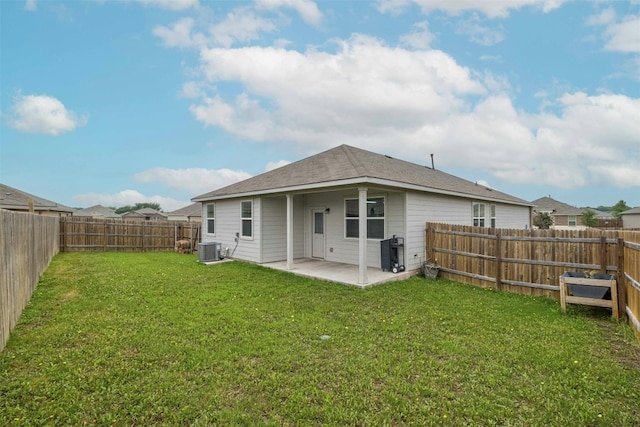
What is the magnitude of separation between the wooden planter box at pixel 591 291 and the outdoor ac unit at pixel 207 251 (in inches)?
421

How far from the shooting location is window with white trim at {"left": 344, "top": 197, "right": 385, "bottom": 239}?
9492mm

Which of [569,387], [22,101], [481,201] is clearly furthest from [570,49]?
[22,101]

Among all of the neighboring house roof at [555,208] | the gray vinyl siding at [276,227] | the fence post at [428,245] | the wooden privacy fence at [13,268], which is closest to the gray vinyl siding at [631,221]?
the neighboring house roof at [555,208]

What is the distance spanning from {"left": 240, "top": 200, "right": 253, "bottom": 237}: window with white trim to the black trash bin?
16.8 feet

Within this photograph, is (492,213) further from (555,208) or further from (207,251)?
(555,208)

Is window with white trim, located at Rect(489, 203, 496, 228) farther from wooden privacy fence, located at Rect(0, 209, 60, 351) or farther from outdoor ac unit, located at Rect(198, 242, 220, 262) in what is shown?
wooden privacy fence, located at Rect(0, 209, 60, 351)

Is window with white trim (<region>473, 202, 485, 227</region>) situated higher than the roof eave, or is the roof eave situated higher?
the roof eave

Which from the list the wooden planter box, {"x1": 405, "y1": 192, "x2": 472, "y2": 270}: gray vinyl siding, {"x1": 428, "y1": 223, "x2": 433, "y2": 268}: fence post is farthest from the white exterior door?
the wooden planter box

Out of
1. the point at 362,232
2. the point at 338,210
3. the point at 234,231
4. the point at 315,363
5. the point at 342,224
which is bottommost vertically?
the point at 315,363

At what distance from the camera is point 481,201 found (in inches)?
497

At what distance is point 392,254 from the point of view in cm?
896

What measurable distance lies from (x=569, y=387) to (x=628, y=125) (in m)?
18.2

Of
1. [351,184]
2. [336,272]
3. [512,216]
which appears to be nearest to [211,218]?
[336,272]

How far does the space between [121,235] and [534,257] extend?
58.5ft
